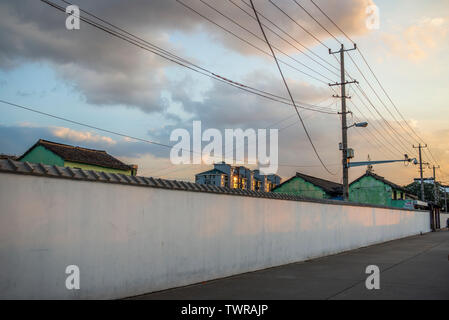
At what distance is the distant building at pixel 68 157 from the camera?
3044 centimetres

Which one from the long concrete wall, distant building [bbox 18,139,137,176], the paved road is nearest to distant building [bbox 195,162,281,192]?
distant building [bbox 18,139,137,176]

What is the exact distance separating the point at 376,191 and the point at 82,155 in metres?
36.2

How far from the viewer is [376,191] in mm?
48719

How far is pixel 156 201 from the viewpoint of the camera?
26.6 ft

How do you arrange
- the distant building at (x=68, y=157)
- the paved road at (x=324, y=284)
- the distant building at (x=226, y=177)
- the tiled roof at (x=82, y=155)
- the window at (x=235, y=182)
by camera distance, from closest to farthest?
the paved road at (x=324, y=284), the distant building at (x=68, y=157), the tiled roof at (x=82, y=155), the window at (x=235, y=182), the distant building at (x=226, y=177)

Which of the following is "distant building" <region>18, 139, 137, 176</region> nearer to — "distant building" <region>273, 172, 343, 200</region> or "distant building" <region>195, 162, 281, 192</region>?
"distant building" <region>195, 162, 281, 192</region>

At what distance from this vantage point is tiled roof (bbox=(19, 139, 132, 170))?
3084 centimetres

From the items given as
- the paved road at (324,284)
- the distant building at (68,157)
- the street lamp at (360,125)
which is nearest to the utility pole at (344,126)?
the street lamp at (360,125)

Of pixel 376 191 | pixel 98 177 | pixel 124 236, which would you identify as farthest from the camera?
pixel 376 191

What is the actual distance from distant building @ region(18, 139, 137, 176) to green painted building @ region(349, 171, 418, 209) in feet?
104

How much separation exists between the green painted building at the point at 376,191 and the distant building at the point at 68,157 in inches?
1248

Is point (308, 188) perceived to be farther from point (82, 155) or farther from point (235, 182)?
point (82, 155)

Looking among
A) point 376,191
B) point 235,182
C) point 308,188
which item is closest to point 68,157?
point 235,182

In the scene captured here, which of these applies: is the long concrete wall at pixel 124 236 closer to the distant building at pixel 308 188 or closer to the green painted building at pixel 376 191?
the distant building at pixel 308 188
